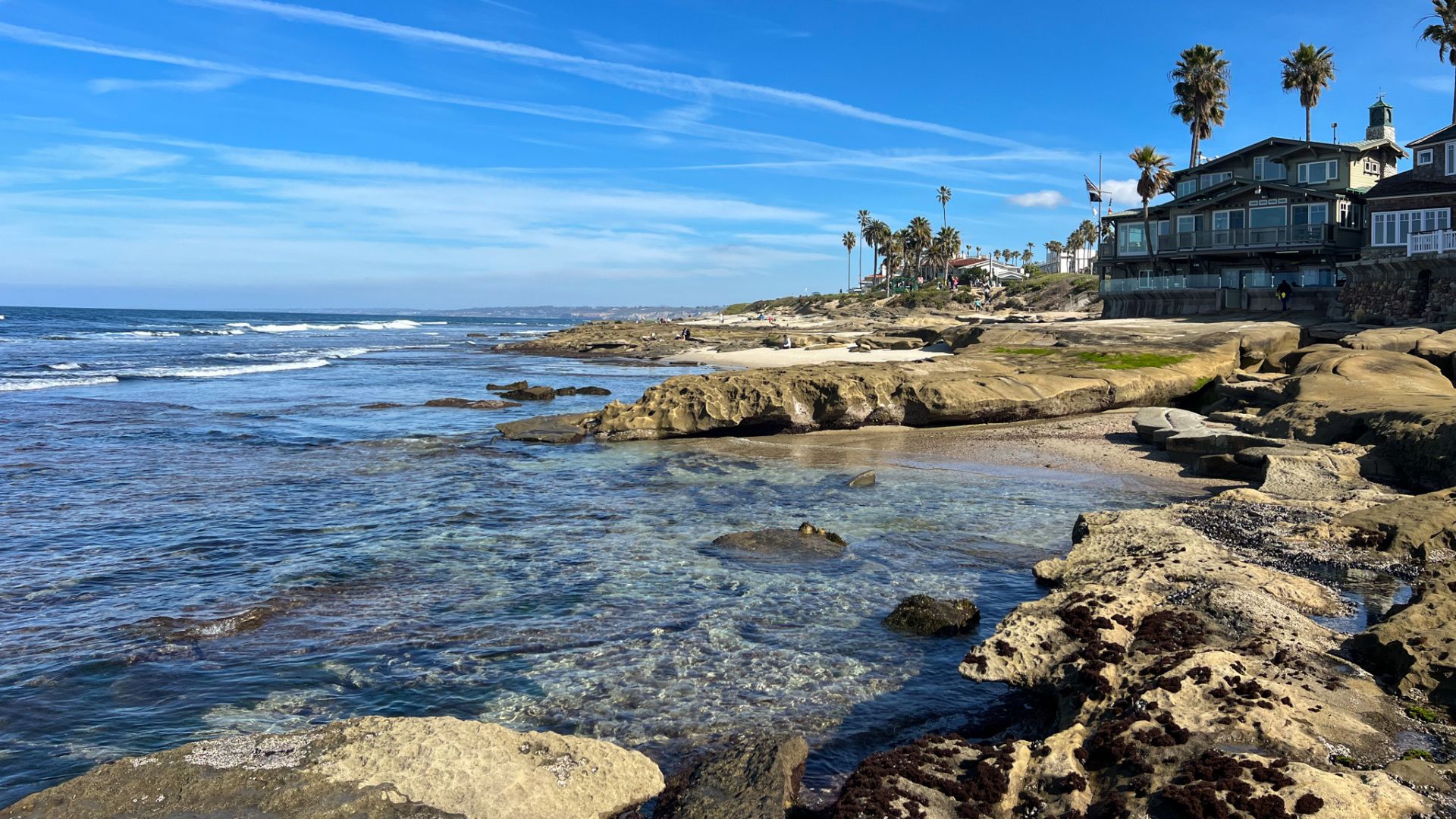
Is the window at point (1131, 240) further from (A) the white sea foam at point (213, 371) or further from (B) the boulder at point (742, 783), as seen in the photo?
(B) the boulder at point (742, 783)

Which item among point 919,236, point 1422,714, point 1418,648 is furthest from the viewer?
point 919,236

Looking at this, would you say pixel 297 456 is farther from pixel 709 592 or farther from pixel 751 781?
pixel 751 781

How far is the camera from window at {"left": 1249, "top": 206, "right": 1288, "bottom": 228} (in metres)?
47.2

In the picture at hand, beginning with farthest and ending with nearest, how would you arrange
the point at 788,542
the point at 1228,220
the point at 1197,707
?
the point at 1228,220, the point at 788,542, the point at 1197,707

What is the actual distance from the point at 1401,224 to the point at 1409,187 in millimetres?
1658

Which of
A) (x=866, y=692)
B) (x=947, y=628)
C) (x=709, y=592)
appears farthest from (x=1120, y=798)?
(x=709, y=592)

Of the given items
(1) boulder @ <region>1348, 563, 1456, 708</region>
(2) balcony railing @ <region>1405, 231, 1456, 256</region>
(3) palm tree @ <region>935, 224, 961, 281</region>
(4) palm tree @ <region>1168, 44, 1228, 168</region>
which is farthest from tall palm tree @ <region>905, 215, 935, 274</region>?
(1) boulder @ <region>1348, 563, 1456, 708</region>

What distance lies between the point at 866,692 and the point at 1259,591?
156 inches

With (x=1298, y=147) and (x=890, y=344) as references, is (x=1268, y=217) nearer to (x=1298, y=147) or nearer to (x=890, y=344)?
(x=1298, y=147)

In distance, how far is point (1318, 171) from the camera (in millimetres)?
48344

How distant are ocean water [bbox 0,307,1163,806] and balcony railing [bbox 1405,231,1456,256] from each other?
2350cm

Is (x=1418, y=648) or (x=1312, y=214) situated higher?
(x=1312, y=214)

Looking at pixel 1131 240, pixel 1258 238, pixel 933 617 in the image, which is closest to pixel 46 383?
pixel 933 617

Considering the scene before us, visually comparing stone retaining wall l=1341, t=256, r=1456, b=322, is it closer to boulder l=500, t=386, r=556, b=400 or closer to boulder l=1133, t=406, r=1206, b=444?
boulder l=1133, t=406, r=1206, b=444
